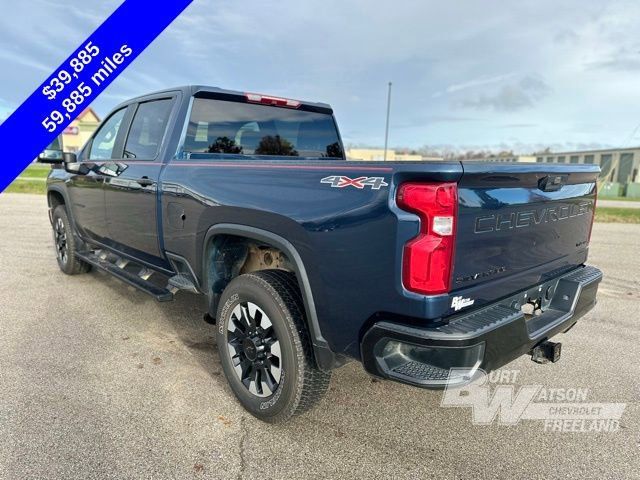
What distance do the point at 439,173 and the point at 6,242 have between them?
333 inches

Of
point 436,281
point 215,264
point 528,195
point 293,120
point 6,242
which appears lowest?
point 6,242

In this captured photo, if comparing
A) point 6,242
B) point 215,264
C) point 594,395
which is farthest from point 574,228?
point 6,242

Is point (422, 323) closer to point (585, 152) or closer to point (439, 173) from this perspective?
point (439, 173)

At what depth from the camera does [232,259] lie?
130 inches

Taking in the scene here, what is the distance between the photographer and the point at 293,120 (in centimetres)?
430

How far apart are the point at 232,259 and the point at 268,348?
2.79 ft

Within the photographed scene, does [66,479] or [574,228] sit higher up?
[574,228]

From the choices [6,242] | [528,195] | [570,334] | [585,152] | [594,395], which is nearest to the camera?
[528,195]

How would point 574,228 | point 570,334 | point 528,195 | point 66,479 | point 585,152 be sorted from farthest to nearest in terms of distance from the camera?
point 585,152 < point 570,334 < point 574,228 < point 528,195 < point 66,479

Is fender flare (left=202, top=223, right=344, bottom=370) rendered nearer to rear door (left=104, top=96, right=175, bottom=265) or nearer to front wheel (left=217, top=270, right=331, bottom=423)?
front wheel (left=217, top=270, right=331, bottom=423)

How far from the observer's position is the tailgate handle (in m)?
2.46

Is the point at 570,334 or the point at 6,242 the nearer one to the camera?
the point at 570,334

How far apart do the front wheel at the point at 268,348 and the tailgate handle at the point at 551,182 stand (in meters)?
1.47

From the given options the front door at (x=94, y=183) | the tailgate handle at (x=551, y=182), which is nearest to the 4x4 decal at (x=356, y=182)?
the tailgate handle at (x=551, y=182)
